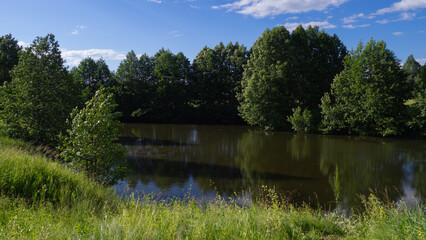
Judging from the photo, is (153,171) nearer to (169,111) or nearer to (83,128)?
(83,128)

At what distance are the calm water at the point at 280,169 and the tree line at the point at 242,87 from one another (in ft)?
18.5

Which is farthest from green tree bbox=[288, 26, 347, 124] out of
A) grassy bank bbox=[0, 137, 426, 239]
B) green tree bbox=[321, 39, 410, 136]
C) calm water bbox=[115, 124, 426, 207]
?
grassy bank bbox=[0, 137, 426, 239]

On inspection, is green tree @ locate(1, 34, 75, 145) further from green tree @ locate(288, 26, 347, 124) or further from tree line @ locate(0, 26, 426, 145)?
green tree @ locate(288, 26, 347, 124)

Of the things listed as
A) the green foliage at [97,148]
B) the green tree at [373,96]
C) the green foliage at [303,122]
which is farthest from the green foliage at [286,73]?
the green foliage at [97,148]

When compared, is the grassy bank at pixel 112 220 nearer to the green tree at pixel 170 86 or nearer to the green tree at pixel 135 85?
the green tree at pixel 170 86

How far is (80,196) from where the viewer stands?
5.91 metres

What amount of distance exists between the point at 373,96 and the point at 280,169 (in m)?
18.8

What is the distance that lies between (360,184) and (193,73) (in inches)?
1619

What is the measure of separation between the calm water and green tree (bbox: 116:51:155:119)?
25.6m

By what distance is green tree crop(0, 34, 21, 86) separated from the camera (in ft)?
127

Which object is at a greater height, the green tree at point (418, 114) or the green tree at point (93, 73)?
the green tree at point (93, 73)

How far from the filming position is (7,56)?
4034 centimetres

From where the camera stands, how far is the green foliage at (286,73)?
36.9m

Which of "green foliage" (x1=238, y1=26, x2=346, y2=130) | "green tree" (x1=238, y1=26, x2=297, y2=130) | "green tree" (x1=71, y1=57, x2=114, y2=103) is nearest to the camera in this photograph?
"green tree" (x1=238, y1=26, x2=297, y2=130)
